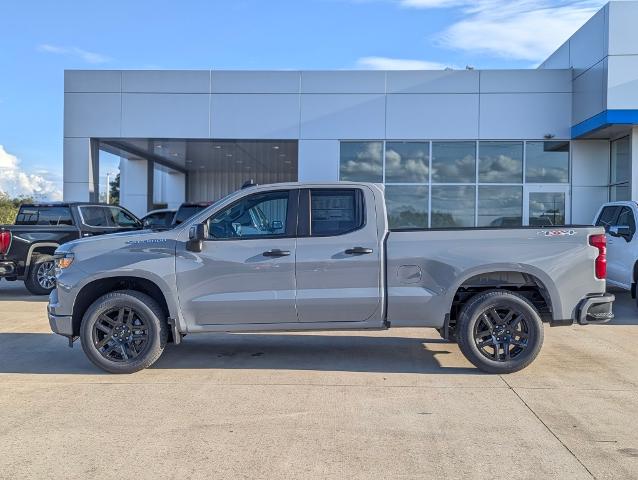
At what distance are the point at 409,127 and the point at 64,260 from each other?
40.9 ft

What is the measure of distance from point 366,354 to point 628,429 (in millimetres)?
3182

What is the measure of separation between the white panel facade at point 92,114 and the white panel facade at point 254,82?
3.04 meters

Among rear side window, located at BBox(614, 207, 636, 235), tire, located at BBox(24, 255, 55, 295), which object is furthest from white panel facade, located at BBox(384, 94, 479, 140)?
tire, located at BBox(24, 255, 55, 295)

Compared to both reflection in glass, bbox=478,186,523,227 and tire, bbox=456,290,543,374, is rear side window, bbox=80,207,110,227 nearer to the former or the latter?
tire, bbox=456,290,543,374

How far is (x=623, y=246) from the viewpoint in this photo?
10516mm

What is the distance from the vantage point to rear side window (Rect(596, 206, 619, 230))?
36.8 feet

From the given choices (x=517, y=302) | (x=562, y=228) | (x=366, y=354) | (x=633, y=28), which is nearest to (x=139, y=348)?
(x=366, y=354)

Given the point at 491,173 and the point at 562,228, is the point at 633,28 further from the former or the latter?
the point at 562,228

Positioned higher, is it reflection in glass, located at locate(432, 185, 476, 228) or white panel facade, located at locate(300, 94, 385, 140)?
white panel facade, located at locate(300, 94, 385, 140)

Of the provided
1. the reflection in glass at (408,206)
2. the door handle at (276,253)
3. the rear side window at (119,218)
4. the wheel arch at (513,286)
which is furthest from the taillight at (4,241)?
the reflection in glass at (408,206)

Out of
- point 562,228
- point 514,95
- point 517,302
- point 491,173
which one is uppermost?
point 514,95

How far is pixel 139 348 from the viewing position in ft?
21.2

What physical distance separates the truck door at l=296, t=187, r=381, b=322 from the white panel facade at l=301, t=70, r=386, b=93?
37.8 feet

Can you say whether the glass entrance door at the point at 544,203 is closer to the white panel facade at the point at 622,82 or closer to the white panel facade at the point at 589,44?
the white panel facade at the point at 589,44
